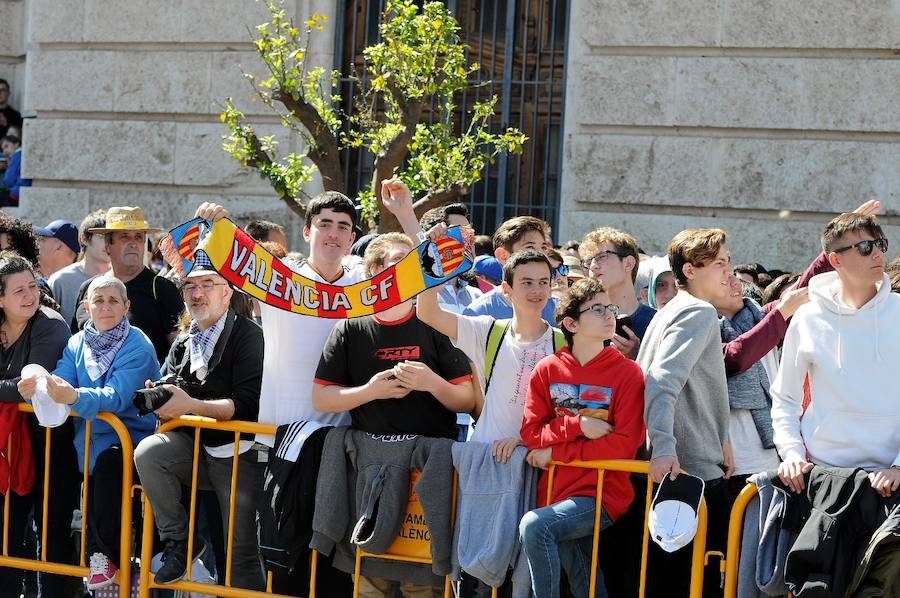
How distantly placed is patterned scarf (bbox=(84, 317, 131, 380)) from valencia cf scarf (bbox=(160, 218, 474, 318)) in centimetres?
97

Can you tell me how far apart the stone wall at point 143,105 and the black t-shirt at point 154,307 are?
4160 millimetres

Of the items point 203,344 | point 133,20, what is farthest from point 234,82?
point 203,344

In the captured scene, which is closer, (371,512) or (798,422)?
(798,422)

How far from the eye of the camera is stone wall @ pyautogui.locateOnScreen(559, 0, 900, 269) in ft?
35.0

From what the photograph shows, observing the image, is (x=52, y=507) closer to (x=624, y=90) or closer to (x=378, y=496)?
(x=378, y=496)

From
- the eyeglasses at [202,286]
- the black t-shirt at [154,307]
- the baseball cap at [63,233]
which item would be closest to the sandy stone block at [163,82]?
the baseball cap at [63,233]

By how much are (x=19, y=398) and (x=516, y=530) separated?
268 centimetres

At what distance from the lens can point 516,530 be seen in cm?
555

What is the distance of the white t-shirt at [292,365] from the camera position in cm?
616

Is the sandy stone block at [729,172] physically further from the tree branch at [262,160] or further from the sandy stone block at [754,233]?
the tree branch at [262,160]

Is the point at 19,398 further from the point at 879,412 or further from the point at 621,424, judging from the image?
the point at 879,412

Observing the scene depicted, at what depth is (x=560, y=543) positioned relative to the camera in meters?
5.45

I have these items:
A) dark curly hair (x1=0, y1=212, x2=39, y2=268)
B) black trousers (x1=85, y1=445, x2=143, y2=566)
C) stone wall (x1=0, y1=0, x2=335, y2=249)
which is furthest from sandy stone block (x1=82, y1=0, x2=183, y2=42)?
black trousers (x1=85, y1=445, x2=143, y2=566)

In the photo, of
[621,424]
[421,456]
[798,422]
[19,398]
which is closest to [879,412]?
[798,422]
